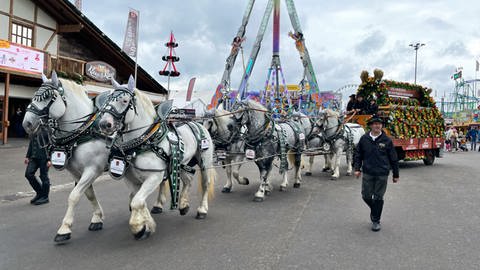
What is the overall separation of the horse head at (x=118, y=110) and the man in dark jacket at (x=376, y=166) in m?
3.30

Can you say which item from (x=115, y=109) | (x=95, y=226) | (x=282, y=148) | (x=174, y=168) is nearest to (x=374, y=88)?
(x=282, y=148)

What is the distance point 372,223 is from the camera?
505cm

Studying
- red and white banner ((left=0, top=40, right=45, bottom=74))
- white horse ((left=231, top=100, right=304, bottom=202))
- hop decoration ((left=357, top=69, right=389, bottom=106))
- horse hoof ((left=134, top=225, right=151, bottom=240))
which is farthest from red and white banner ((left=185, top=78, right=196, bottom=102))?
horse hoof ((left=134, top=225, right=151, bottom=240))

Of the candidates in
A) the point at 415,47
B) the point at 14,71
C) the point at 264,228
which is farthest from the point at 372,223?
the point at 415,47

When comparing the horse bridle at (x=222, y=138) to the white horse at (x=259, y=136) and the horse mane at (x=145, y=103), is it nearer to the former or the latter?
the white horse at (x=259, y=136)

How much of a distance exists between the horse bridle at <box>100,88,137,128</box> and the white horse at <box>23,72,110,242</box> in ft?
1.90

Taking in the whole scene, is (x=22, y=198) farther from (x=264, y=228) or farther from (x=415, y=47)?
(x=415, y=47)

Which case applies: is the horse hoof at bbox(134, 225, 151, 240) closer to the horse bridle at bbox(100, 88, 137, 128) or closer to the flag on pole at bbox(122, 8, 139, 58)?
the horse bridle at bbox(100, 88, 137, 128)

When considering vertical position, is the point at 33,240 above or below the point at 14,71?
below

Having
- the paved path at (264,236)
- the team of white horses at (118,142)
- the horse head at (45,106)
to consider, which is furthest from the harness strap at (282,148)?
the horse head at (45,106)

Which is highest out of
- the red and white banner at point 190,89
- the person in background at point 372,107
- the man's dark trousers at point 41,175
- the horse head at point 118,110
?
the red and white banner at point 190,89

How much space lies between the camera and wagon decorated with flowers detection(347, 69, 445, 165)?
1061 centimetres

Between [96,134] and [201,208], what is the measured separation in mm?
1946

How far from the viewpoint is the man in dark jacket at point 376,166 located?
4879 mm
